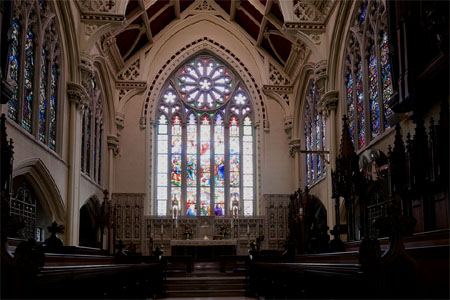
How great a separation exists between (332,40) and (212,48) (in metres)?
8.59

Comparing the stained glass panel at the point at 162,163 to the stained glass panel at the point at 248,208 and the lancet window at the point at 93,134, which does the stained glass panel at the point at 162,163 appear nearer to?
the lancet window at the point at 93,134

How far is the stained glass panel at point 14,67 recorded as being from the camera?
486 inches

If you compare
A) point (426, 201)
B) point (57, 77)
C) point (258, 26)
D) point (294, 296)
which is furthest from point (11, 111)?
point (258, 26)

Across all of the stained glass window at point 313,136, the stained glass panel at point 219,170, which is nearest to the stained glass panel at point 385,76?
the stained glass window at point 313,136

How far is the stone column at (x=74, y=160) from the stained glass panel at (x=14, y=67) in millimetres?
3288

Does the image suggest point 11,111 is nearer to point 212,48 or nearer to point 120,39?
point 120,39

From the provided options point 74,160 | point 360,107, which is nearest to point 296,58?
point 360,107

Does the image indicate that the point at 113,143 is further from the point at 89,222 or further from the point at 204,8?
the point at 204,8

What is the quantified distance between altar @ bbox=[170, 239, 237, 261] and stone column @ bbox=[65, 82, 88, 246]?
5567mm

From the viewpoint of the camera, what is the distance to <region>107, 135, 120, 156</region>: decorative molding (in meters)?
22.1

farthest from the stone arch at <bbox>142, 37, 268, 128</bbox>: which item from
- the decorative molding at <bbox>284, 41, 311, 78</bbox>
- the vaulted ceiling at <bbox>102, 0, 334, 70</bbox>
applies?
the decorative molding at <bbox>284, 41, 311, 78</bbox>

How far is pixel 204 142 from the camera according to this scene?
24219 mm

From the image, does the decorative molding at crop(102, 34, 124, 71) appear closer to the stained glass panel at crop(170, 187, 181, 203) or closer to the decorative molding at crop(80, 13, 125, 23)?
the decorative molding at crop(80, 13, 125, 23)

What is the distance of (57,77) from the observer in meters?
15.9
